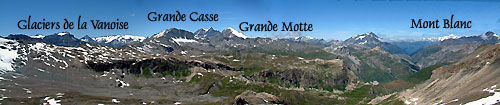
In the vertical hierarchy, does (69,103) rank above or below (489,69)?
below

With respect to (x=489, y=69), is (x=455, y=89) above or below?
below

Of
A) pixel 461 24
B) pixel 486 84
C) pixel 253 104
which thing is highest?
pixel 461 24

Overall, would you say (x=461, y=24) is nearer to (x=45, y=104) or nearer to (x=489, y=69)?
(x=489, y=69)

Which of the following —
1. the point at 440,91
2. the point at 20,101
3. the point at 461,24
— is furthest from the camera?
the point at 20,101

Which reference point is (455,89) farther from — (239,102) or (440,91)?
(239,102)

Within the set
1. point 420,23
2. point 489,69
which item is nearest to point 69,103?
point 420,23

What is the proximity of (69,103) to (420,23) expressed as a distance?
674ft

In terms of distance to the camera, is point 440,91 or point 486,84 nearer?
point 486,84

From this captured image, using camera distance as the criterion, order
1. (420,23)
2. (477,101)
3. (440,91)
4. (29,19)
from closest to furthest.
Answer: (477,101)
(420,23)
(29,19)
(440,91)

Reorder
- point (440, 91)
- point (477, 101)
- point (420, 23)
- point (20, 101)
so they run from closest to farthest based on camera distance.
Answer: point (477, 101) < point (420, 23) < point (440, 91) < point (20, 101)

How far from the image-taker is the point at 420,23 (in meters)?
102

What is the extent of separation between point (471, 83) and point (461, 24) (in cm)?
3033

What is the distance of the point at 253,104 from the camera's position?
114000 millimetres

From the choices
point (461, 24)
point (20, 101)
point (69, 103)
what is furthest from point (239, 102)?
point (20, 101)
